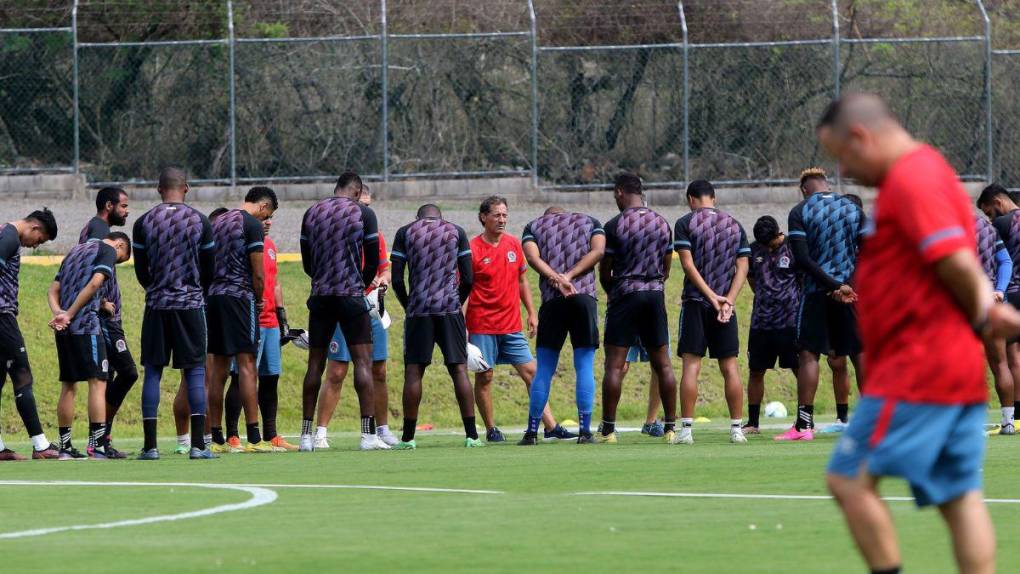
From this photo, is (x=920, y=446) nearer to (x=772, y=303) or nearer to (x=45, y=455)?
(x=45, y=455)

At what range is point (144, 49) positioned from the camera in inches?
1003

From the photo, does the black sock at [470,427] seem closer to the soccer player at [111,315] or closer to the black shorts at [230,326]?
the black shorts at [230,326]

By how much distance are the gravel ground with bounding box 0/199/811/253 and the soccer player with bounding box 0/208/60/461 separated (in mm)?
10786

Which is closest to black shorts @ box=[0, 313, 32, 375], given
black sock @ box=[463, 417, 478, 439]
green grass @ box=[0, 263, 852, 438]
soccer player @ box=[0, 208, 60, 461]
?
soccer player @ box=[0, 208, 60, 461]

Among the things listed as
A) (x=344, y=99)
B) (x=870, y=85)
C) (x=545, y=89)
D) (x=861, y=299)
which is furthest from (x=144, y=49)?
(x=861, y=299)

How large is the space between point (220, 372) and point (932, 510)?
732 centimetres

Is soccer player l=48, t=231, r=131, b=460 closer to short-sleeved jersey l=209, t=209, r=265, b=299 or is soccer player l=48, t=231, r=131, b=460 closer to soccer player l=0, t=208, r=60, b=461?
soccer player l=0, t=208, r=60, b=461

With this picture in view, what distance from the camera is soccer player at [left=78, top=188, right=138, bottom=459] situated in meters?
13.8

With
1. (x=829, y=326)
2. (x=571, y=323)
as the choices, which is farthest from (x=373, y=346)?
(x=829, y=326)

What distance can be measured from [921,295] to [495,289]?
10985mm

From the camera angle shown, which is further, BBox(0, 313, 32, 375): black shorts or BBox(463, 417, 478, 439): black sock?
BBox(463, 417, 478, 439): black sock

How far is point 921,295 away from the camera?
16.2 feet

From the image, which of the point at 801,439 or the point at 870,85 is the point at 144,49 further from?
the point at 801,439

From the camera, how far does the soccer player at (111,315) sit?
13.8 metres
